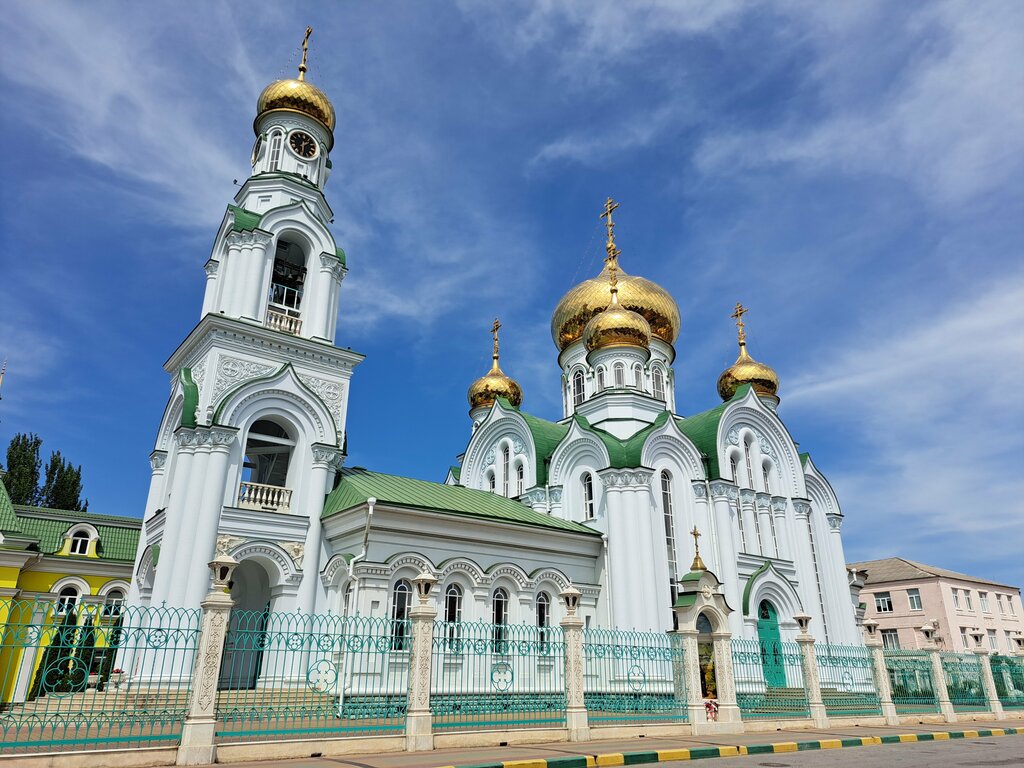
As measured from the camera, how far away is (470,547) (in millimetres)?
17281

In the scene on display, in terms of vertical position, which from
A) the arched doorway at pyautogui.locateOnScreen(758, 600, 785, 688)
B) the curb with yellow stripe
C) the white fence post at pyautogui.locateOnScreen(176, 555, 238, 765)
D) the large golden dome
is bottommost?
the curb with yellow stripe

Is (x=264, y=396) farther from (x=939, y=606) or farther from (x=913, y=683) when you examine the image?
(x=939, y=606)

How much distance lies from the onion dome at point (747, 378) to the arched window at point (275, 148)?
18.4 metres

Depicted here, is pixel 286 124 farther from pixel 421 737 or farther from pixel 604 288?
pixel 421 737

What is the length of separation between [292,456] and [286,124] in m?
9.70

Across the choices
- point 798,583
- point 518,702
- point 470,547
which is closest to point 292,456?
point 470,547

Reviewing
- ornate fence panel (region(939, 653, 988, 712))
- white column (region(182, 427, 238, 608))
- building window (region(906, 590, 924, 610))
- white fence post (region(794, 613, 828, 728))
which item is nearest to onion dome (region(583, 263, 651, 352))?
white fence post (region(794, 613, 828, 728))

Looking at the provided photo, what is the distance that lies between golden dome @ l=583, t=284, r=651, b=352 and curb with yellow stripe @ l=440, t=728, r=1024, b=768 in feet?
46.6

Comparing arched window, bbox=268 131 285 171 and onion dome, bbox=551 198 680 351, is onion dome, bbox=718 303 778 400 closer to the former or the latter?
onion dome, bbox=551 198 680 351

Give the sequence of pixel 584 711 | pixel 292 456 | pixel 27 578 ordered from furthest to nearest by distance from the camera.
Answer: pixel 27 578, pixel 292 456, pixel 584 711

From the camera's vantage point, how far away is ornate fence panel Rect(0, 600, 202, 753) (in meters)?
7.86

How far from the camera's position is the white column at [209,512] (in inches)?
570

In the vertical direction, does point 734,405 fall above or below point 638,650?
above

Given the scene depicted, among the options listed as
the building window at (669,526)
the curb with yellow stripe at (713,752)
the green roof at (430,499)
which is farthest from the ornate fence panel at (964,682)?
the green roof at (430,499)
